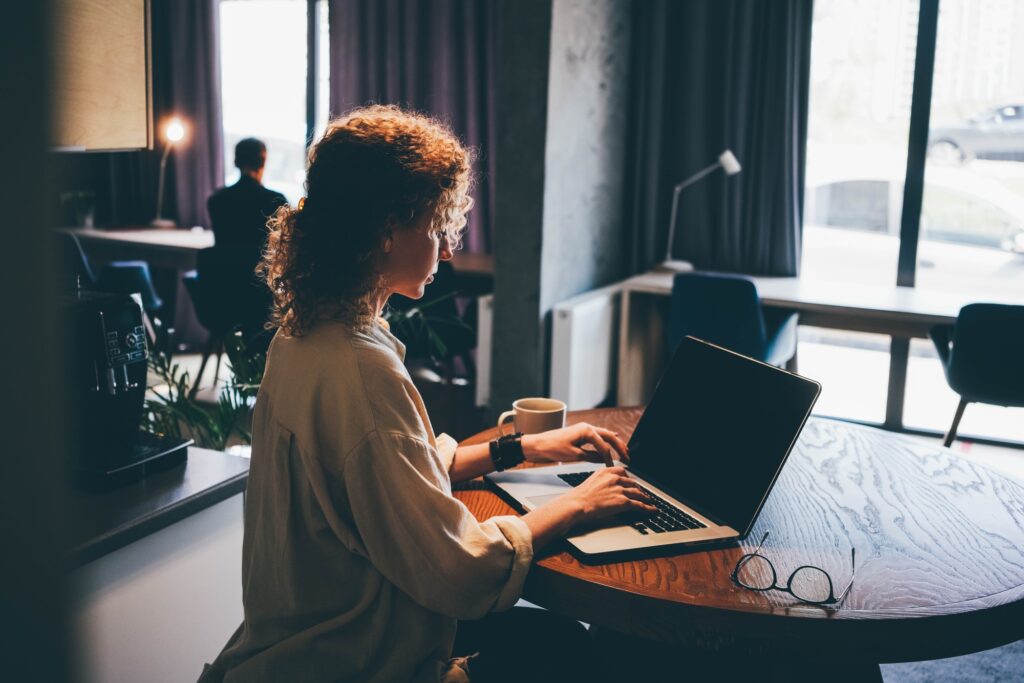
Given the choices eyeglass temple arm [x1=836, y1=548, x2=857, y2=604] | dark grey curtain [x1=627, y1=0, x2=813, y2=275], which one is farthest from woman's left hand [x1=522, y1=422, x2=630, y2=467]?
dark grey curtain [x1=627, y1=0, x2=813, y2=275]

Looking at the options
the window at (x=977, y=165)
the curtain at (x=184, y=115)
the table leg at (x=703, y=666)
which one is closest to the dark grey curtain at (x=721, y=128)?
the window at (x=977, y=165)

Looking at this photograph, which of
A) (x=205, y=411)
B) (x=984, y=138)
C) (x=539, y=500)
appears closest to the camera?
(x=539, y=500)

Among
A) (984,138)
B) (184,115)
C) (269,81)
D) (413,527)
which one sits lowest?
(413,527)

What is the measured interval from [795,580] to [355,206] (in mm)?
742

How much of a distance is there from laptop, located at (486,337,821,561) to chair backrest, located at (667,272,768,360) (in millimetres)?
2094

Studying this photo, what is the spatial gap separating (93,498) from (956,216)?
12.9ft

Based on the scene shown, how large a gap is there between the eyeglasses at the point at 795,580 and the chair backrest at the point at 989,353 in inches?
92.0

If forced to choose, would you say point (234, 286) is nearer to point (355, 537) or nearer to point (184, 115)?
point (184, 115)

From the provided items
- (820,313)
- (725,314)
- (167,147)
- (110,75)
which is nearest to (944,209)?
(820,313)

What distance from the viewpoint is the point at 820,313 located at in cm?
389

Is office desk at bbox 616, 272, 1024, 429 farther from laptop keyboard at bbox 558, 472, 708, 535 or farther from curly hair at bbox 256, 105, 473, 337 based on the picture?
curly hair at bbox 256, 105, 473, 337

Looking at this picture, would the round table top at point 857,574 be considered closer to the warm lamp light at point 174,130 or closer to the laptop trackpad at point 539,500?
the laptop trackpad at point 539,500

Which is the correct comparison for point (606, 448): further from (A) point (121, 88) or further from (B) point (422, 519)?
(A) point (121, 88)

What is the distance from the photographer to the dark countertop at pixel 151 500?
53.4 inches
